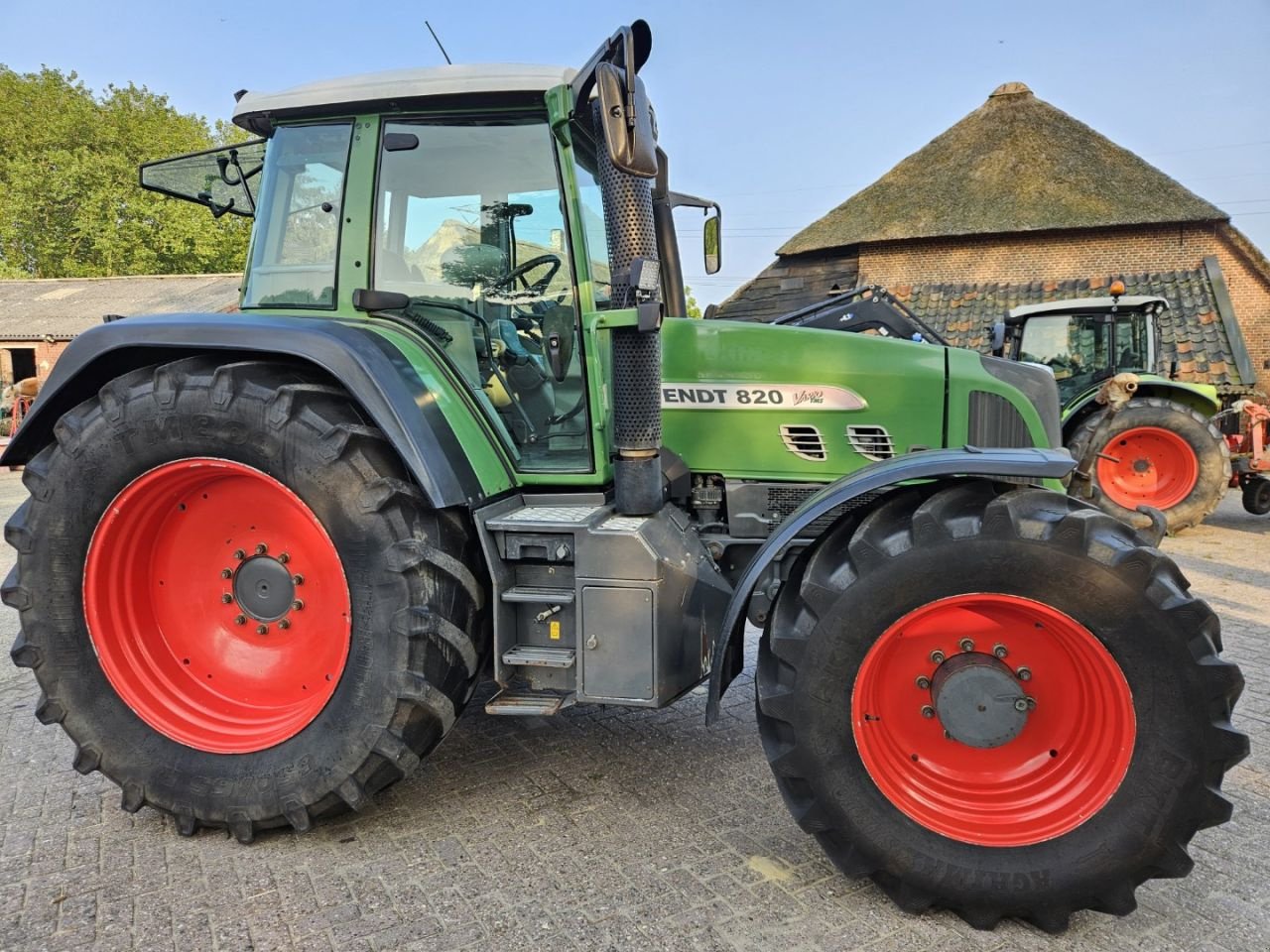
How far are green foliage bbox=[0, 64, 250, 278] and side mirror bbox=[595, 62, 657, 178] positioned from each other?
1214 inches

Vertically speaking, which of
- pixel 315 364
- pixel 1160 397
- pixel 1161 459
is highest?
pixel 315 364

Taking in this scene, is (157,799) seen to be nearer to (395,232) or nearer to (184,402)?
(184,402)

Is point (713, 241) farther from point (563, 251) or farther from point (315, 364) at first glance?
point (315, 364)

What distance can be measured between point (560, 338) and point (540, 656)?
107 centimetres

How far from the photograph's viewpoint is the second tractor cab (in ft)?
26.0

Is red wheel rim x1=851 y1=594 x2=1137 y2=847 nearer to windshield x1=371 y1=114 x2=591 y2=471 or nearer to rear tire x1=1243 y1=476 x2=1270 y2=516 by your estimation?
windshield x1=371 y1=114 x2=591 y2=471

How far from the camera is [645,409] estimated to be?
258 centimetres

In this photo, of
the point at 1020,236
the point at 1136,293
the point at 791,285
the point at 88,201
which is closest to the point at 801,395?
the point at 1136,293

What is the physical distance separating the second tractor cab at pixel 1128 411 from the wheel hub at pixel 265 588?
7.32 meters

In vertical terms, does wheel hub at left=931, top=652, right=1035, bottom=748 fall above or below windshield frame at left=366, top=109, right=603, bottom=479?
below

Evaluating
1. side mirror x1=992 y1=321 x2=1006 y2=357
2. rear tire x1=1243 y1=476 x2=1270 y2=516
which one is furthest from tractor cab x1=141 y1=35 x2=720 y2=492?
rear tire x1=1243 y1=476 x2=1270 y2=516

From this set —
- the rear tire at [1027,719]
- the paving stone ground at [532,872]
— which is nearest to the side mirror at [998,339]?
the paving stone ground at [532,872]

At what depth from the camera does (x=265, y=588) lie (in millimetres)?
2756

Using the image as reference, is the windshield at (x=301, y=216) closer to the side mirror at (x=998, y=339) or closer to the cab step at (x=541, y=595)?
the cab step at (x=541, y=595)
